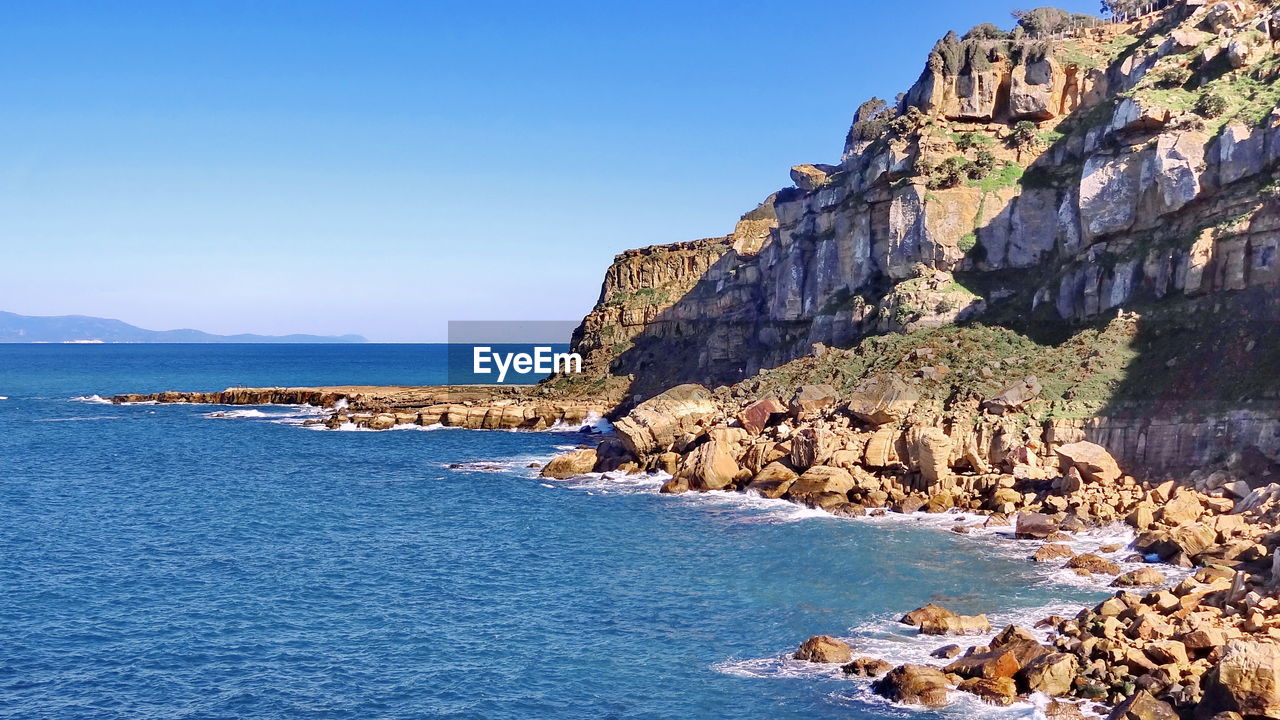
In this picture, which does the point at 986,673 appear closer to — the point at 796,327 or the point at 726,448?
the point at 726,448

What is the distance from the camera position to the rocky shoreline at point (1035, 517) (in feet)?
86.6

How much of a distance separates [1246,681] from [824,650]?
10637 mm

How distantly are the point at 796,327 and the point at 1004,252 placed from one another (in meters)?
21.3

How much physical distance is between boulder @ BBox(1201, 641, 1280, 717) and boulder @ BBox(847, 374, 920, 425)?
31.7m

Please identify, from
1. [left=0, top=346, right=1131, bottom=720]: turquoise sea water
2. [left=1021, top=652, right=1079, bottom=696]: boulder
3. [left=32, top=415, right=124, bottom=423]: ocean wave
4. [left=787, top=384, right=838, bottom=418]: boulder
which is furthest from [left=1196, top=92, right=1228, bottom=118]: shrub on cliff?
[left=32, top=415, right=124, bottom=423]: ocean wave

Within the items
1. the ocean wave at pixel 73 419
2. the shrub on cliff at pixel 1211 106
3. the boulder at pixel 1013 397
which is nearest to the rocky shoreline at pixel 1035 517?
the boulder at pixel 1013 397

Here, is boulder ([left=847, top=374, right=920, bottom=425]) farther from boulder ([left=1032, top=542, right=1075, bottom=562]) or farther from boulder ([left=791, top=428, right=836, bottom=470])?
boulder ([left=1032, top=542, right=1075, bottom=562])

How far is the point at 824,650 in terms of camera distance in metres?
30.2

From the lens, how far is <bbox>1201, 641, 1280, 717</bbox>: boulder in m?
23.3

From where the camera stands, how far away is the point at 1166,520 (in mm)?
42375

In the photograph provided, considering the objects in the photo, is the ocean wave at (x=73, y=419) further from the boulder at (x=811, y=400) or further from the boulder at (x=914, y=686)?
the boulder at (x=914, y=686)

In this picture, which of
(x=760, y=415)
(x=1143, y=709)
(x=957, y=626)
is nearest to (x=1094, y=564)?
(x=957, y=626)

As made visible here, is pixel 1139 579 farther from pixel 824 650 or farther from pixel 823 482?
pixel 823 482

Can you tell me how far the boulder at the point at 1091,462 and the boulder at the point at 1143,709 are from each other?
25.1m
